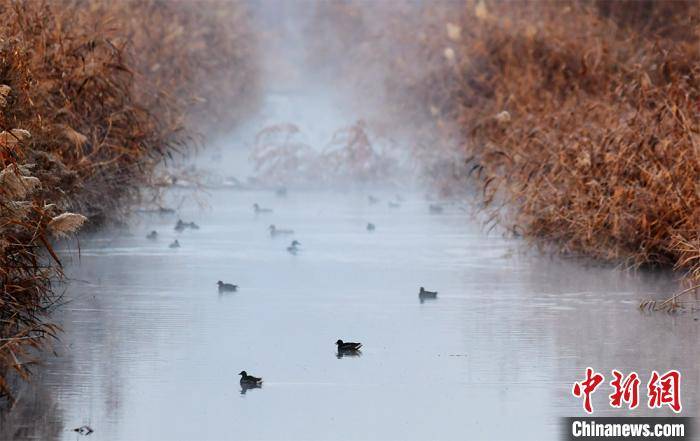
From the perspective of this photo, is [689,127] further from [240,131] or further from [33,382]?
[240,131]

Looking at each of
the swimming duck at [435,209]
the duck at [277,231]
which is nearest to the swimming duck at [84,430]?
the duck at [277,231]

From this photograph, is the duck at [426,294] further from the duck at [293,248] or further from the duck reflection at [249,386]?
the duck reflection at [249,386]


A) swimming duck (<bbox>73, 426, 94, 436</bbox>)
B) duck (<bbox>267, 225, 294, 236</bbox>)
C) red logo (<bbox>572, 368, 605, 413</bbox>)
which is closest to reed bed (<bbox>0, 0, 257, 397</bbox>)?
swimming duck (<bbox>73, 426, 94, 436</bbox>)

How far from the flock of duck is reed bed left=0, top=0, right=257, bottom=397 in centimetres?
110

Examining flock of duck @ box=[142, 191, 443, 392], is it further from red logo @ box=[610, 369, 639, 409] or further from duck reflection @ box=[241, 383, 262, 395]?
red logo @ box=[610, 369, 639, 409]

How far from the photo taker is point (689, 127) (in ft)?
56.1

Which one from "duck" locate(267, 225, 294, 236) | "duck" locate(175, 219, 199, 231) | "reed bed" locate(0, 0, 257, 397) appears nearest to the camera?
"reed bed" locate(0, 0, 257, 397)

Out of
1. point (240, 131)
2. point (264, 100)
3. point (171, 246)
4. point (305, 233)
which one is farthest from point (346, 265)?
point (264, 100)

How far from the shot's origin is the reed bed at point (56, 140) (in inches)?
441

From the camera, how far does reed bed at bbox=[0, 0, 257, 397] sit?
11.2 m

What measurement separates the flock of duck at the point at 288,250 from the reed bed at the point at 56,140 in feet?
3.60

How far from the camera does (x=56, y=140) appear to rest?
16.9m

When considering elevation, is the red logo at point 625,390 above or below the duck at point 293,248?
below

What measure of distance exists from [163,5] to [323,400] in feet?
116
